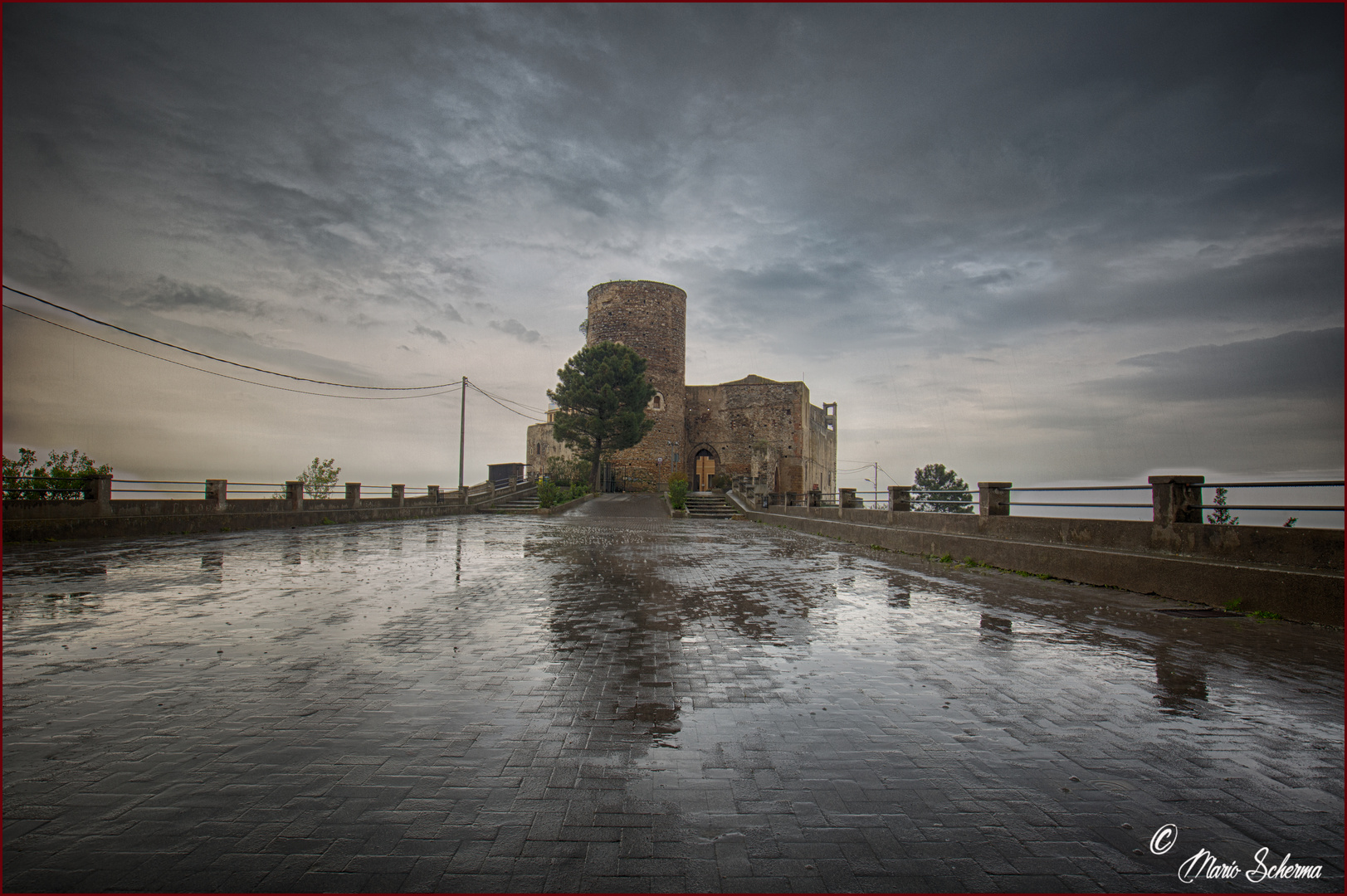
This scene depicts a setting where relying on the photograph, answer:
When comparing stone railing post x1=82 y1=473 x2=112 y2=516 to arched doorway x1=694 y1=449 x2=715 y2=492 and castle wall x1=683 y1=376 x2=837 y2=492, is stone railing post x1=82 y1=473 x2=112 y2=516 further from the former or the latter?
arched doorway x1=694 y1=449 x2=715 y2=492

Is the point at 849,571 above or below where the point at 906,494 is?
below

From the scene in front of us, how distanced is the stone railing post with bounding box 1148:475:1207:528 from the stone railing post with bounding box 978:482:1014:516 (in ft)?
10.7

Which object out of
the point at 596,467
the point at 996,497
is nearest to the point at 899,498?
the point at 996,497

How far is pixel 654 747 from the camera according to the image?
3053 mm

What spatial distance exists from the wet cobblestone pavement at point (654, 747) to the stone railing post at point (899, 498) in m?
8.18

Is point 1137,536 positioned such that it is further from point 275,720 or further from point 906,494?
point 275,720

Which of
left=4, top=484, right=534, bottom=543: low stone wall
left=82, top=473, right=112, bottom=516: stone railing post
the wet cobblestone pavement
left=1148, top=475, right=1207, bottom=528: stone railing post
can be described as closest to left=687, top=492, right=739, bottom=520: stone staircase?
left=4, top=484, right=534, bottom=543: low stone wall

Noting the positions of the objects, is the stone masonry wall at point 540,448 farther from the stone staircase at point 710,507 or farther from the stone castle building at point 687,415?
the stone staircase at point 710,507

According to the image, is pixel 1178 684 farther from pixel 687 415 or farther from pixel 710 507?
pixel 687 415

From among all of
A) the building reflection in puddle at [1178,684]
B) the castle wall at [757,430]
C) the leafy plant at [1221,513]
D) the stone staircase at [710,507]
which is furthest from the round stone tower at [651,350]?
the building reflection in puddle at [1178,684]

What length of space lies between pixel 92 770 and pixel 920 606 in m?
6.71

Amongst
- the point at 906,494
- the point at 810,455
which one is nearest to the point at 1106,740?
the point at 906,494

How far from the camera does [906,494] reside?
48.8 ft

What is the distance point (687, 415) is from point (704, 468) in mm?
4087
